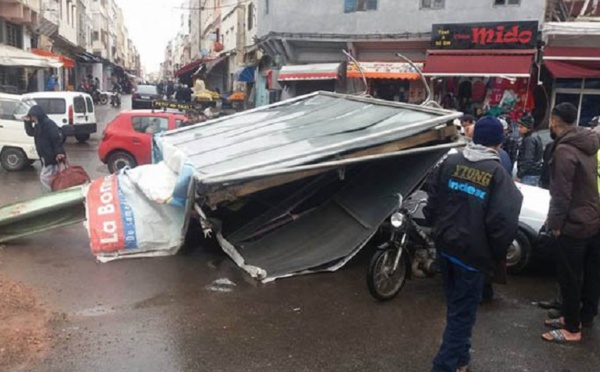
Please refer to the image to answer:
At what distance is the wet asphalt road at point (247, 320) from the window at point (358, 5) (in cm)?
1378

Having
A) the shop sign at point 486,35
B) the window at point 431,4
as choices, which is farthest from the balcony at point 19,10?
the shop sign at point 486,35

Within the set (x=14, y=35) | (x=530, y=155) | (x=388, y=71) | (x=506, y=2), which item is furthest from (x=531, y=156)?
(x=14, y=35)

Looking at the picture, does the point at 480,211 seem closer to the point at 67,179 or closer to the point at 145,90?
the point at 67,179

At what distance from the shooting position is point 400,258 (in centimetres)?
567

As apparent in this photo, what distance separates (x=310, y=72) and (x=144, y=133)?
817 centimetres

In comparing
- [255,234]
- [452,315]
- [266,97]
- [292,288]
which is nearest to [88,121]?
[266,97]

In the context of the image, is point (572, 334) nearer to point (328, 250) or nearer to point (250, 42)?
point (328, 250)

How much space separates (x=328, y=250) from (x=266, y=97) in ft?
63.4

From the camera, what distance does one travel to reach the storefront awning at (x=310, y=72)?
60.3 ft

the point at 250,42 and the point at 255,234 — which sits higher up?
the point at 250,42

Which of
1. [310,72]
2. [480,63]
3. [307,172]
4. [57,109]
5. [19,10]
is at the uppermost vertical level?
[19,10]

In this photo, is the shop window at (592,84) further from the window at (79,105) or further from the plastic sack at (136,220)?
the window at (79,105)

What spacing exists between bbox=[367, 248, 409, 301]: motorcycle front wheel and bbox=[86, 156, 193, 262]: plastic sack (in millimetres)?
2169

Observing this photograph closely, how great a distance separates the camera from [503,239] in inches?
149
